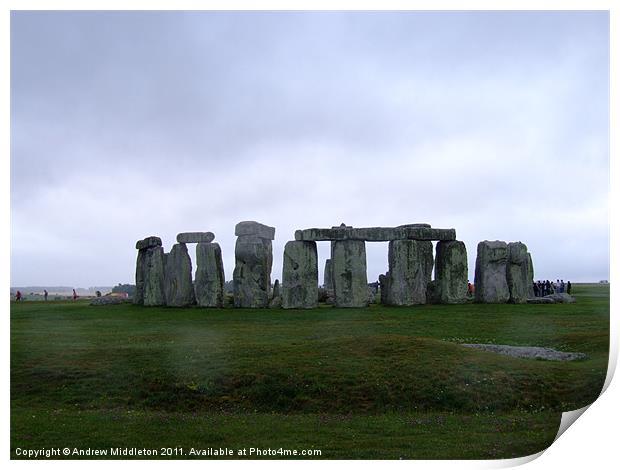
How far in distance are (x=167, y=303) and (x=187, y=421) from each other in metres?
14.4

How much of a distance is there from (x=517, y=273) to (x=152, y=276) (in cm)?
1368

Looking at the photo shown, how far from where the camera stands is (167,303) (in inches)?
1041

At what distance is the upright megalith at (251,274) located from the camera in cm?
2531

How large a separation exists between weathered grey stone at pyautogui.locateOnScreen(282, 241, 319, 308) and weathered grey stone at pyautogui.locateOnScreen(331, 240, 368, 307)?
774mm

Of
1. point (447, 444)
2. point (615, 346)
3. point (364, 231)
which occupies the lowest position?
point (447, 444)

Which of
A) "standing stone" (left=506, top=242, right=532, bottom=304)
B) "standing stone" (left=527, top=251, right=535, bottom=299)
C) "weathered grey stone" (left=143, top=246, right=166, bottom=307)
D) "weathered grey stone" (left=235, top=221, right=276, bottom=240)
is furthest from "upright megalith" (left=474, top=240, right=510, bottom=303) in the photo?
"weathered grey stone" (left=143, top=246, right=166, bottom=307)

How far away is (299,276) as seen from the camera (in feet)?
81.8

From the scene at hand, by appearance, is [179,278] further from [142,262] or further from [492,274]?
[492,274]

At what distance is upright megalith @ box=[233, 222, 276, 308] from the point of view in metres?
25.3

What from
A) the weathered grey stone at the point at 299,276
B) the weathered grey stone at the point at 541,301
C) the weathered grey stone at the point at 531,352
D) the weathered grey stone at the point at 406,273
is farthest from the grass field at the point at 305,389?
the weathered grey stone at the point at 541,301

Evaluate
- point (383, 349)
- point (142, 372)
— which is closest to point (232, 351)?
point (142, 372)

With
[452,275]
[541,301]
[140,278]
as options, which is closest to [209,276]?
[140,278]

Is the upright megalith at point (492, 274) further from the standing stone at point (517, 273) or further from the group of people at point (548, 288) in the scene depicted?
the group of people at point (548, 288)

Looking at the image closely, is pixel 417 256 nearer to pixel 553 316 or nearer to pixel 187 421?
pixel 553 316
